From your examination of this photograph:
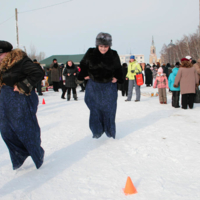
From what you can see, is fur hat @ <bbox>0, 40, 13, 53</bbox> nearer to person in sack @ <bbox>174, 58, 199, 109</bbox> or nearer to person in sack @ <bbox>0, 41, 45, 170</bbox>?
person in sack @ <bbox>0, 41, 45, 170</bbox>

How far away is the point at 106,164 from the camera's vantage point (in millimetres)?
3080

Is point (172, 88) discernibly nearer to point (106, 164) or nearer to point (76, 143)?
point (76, 143)

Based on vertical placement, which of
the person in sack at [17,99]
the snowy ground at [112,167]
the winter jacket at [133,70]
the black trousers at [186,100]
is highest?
the winter jacket at [133,70]

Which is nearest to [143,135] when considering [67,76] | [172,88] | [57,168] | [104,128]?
[104,128]

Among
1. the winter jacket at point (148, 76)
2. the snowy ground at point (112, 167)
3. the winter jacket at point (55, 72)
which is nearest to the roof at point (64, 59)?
the winter jacket at point (148, 76)

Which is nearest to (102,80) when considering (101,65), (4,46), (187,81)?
(101,65)

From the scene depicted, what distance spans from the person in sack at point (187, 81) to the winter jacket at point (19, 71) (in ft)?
18.2

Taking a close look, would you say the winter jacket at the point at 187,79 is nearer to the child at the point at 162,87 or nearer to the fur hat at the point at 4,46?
the child at the point at 162,87

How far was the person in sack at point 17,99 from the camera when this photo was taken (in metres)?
2.66

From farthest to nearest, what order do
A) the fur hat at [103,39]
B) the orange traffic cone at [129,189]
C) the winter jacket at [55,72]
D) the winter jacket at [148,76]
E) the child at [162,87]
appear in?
the winter jacket at [148,76] < the winter jacket at [55,72] < the child at [162,87] < the fur hat at [103,39] < the orange traffic cone at [129,189]

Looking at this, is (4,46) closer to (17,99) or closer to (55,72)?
(17,99)

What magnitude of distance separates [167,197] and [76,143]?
2183 mm

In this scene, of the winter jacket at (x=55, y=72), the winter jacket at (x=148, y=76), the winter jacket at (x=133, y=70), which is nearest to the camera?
the winter jacket at (x=133, y=70)

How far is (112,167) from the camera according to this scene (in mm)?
2975
